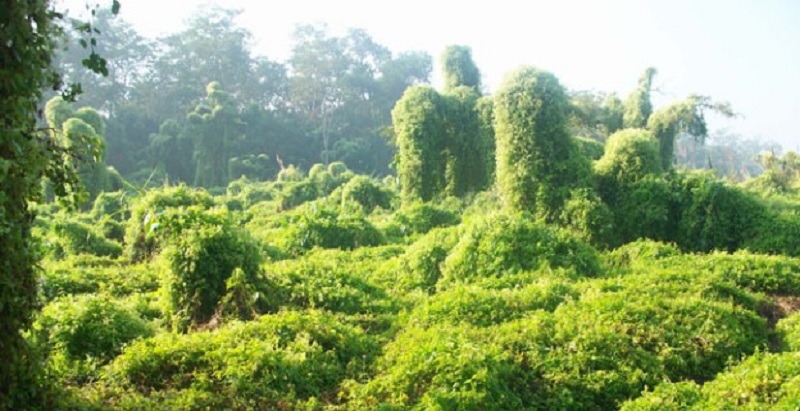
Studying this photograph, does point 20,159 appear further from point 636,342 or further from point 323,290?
point 636,342

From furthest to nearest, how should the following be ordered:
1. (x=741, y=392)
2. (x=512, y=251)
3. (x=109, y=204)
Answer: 1. (x=109, y=204)
2. (x=512, y=251)
3. (x=741, y=392)

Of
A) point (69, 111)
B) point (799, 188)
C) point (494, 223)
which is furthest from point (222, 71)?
point (494, 223)

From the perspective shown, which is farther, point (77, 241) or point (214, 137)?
point (214, 137)

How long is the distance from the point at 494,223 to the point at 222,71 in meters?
33.8

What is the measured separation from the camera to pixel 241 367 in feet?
16.3

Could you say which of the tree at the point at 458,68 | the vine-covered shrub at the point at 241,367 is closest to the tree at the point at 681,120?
the tree at the point at 458,68

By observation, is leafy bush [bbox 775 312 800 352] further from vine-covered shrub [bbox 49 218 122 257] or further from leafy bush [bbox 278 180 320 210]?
leafy bush [bbox 278 180 320 210]

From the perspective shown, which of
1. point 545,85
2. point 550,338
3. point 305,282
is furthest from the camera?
point 545,85

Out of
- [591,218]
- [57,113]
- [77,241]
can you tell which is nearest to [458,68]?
[591,218]

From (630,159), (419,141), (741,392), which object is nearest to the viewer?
(741,392)

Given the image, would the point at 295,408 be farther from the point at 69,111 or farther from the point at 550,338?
the point at 69,111

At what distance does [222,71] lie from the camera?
39.5 metres

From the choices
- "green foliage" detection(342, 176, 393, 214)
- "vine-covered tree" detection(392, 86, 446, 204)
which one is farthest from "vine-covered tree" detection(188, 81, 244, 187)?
"vine-covered tree" detection(392, 86, 446, 204)

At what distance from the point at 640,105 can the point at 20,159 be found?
18.2 metres
